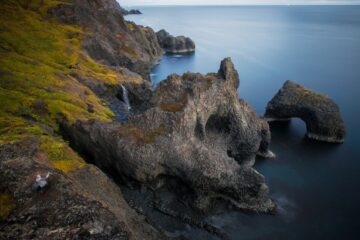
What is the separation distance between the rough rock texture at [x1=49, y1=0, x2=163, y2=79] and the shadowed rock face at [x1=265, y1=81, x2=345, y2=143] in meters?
47.8

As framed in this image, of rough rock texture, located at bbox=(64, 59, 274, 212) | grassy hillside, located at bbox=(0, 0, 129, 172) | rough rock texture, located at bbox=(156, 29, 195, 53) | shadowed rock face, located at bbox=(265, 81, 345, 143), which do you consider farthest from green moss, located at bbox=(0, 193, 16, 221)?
rough rock texture, located at bbox=(156, 29, 195, 53)

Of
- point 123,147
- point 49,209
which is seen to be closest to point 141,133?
point 123,147

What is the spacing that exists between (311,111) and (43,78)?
48.6m

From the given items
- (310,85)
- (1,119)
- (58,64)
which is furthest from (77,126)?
(310,85)

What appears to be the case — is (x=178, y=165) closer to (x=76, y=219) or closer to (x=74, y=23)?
(x=76, y=219)

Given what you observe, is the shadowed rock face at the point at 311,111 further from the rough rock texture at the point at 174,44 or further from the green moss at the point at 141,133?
the rough rock texture at the point at 174,44

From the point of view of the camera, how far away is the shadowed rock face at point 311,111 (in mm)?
59219

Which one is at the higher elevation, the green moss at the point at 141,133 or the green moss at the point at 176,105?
the green moss at the point at 176,105

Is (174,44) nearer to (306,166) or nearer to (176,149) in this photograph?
(306,166)

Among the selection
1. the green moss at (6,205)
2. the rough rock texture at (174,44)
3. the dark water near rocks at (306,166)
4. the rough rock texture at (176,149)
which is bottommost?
the rough rock texture at (174,44)

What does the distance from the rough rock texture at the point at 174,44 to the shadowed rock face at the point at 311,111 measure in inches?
3731

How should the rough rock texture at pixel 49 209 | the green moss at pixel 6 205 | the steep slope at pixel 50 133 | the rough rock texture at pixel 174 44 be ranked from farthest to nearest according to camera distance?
the rough rock texture at pixel 174 44, the steep slope at pixel 50 133, the green moss at pixel 6 205, the rough rock texture at pixel 49 209

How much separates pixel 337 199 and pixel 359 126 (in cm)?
2934

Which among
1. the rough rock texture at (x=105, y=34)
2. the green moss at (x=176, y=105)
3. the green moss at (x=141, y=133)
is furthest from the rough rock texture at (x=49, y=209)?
the rough rock texture at (x=105, y=34)
